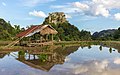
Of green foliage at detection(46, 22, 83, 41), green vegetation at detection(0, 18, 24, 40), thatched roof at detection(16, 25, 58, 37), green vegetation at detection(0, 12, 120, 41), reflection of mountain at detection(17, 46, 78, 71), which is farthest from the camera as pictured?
green foliage at detection(46, 22, 83, 41)

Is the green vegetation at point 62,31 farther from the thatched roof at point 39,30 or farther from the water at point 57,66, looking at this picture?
the water at point 57,66

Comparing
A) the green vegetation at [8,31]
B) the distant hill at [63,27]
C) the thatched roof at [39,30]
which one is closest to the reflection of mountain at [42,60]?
the thatched roof at [39,30]

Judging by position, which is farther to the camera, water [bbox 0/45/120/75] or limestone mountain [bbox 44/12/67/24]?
limestone mountain [bbox 44/12/67/24]

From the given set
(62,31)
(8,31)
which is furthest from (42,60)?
(8,31)

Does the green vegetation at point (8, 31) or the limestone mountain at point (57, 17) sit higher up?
the limestone mountain at point (57, 17)

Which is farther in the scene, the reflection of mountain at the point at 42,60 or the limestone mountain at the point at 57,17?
the limestone mountain at the point at 57,17

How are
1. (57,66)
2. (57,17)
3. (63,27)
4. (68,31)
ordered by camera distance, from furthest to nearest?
(57,17)
(63,27)
(68,31)
(57,66)

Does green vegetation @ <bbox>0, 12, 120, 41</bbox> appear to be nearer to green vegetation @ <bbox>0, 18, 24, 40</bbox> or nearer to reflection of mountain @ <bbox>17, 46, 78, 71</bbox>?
green vegetation @ <bbox>0, 18, 24, 40</bbox>

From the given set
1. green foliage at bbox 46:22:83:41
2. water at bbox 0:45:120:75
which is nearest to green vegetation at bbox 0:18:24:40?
green foliage at bbox 46:22:83:41

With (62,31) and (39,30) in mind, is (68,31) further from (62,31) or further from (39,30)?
(39,30)

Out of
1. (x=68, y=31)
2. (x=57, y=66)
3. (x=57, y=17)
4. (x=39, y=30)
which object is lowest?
(x=57, y=66)

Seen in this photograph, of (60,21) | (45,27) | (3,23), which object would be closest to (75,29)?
(60,21)

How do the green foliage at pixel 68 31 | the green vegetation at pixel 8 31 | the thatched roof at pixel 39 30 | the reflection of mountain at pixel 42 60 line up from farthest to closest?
the green foliage at pixel 68 31 < the green vegetation at pixel 8 31 < the thatched roof at pixel 39 30 < the reflection of mountain at pixel 42 60

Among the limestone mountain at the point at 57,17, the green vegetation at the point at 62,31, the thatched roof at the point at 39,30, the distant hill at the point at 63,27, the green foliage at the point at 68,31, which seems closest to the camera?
the thatched roof at the point at 39,30
